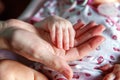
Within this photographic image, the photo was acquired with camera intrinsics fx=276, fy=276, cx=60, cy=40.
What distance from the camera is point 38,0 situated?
1083 mm

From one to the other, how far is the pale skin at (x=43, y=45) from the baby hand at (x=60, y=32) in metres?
0.02

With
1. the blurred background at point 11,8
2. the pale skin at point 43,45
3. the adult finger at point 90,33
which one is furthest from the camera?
the blurred background at point 11,8

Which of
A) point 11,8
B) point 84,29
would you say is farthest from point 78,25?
point 11,8

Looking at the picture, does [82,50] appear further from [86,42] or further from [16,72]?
[16,72]

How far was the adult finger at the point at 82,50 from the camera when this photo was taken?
2.37 feet

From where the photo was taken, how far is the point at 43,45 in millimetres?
662

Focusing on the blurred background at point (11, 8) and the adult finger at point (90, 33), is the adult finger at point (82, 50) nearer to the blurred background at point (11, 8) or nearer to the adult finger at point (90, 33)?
the adult finger at point (90, 33)

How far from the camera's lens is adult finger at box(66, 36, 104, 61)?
2.37 feet

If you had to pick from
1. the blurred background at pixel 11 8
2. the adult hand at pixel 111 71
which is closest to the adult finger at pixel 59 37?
the adult hand at pixel 111 71

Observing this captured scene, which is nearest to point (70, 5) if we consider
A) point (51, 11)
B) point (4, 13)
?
point (51, 11)

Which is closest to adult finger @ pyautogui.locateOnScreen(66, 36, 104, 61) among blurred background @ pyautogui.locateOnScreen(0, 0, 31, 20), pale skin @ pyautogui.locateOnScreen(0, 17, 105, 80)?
pale skin @ pyautogui.locateOnScreen(0, 17, 105, 80)

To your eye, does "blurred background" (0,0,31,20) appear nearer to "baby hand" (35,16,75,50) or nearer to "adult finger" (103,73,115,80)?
"baby hand" (35,16,75,50)

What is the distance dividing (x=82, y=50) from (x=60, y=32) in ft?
0.25

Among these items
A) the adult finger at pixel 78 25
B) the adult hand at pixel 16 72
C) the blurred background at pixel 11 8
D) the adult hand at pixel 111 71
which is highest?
the adult finger at pixel 78 25
